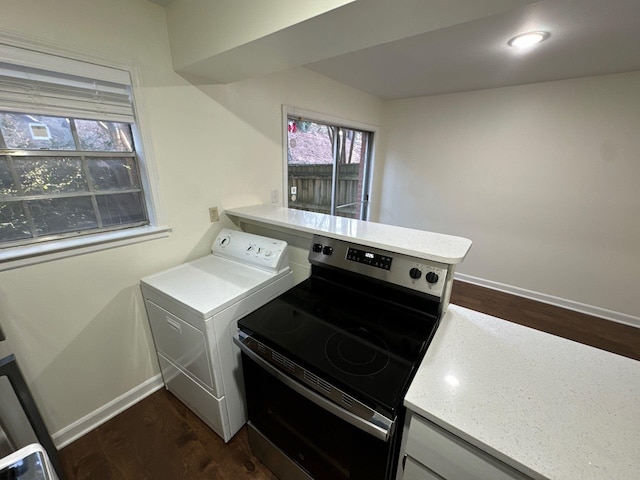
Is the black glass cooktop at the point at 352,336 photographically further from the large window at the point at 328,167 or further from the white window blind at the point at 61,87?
the large window at the point at 328,167

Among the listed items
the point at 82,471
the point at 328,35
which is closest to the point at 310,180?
the point at 328,35

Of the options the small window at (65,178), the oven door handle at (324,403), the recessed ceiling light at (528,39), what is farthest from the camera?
the recessed ceiling light at (528,39)

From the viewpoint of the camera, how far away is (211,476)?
1307 mm

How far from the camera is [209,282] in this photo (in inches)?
58.6

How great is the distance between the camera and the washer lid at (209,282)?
50.7 inches

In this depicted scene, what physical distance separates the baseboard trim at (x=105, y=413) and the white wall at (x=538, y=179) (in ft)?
11.4

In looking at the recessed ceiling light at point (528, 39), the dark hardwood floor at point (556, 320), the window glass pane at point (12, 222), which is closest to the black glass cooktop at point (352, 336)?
the window glass pane at point (12, 222)

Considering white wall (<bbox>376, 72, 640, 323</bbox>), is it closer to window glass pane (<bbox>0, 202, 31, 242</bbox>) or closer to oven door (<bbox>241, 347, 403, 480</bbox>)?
oven door (<bbox>241, 347, 403, 480</bbox>)

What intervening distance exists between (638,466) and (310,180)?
272 cm

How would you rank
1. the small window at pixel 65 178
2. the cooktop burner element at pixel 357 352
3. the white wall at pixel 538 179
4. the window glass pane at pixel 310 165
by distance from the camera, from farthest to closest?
A: the window glass pane at pixel 310 165 → the white wall at pixel 538 179 → the small window at pixel 65 178 → the cooktop burner element at pixel 357 352

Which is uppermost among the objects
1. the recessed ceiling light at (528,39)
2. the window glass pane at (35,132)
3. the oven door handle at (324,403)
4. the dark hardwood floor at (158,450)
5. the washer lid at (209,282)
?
the recessed ceiling light at (528,39)

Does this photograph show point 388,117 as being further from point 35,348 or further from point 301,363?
point 35,348

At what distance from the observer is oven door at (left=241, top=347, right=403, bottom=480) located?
2.78 feet

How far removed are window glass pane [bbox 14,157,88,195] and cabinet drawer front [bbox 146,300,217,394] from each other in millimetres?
752
